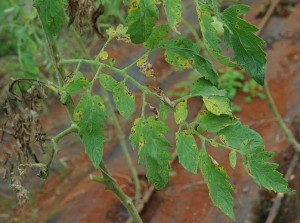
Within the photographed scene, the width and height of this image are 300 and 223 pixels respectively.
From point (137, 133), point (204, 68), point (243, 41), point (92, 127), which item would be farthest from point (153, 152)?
point (243, 41)

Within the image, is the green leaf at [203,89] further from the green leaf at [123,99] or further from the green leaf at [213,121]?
the green leaf at [123,99]

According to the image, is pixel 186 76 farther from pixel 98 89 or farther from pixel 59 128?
pixel 59 128

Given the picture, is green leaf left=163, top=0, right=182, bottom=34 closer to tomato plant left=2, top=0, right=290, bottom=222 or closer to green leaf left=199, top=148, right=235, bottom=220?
tomato plant left=2, top=0, right=290, bottom=222

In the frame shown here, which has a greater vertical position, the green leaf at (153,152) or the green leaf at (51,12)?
the green leaf at (51,12)

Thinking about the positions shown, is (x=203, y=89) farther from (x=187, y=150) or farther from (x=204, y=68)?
(x=187, y=150)

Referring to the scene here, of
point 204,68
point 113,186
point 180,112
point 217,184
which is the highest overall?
point 204,68

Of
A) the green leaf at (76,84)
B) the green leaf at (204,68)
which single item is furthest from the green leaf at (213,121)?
the green leaf at (76,84)

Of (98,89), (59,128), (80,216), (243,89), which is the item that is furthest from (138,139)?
(98,89)
